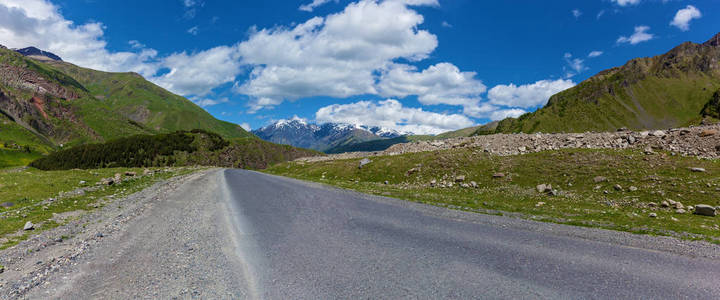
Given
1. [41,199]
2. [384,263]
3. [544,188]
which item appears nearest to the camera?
[384,263]

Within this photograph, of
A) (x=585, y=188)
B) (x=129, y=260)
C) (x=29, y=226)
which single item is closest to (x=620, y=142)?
(x=585, y=188)

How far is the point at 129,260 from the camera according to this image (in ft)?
30.7

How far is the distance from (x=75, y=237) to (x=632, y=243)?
891 inches

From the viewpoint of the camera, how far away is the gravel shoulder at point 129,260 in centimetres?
730

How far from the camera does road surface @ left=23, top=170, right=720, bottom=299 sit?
23.6 feet

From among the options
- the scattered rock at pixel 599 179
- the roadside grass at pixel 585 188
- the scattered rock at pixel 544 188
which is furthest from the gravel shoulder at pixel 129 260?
the scattered rock at pixel 599 179

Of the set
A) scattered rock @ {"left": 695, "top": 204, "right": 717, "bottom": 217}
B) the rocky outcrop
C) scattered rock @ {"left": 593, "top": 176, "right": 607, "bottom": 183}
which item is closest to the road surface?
scattered rock @ {"left": 695, "top": 204, "right": 717, "bottom": 217}

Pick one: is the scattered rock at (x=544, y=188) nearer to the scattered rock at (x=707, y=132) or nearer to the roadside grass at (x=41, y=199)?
the scattered rock at (x=707, y=132)

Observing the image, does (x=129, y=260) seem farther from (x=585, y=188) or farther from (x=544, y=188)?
(x=585, y=188)

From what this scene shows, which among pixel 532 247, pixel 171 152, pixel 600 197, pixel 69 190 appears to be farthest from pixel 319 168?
pixel 171 152

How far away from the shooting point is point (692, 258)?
31.4ft

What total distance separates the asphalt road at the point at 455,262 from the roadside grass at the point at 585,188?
4059mm

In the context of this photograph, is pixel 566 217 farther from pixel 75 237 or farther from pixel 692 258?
pixel 75 237

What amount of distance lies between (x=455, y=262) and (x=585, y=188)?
69.6 ft
